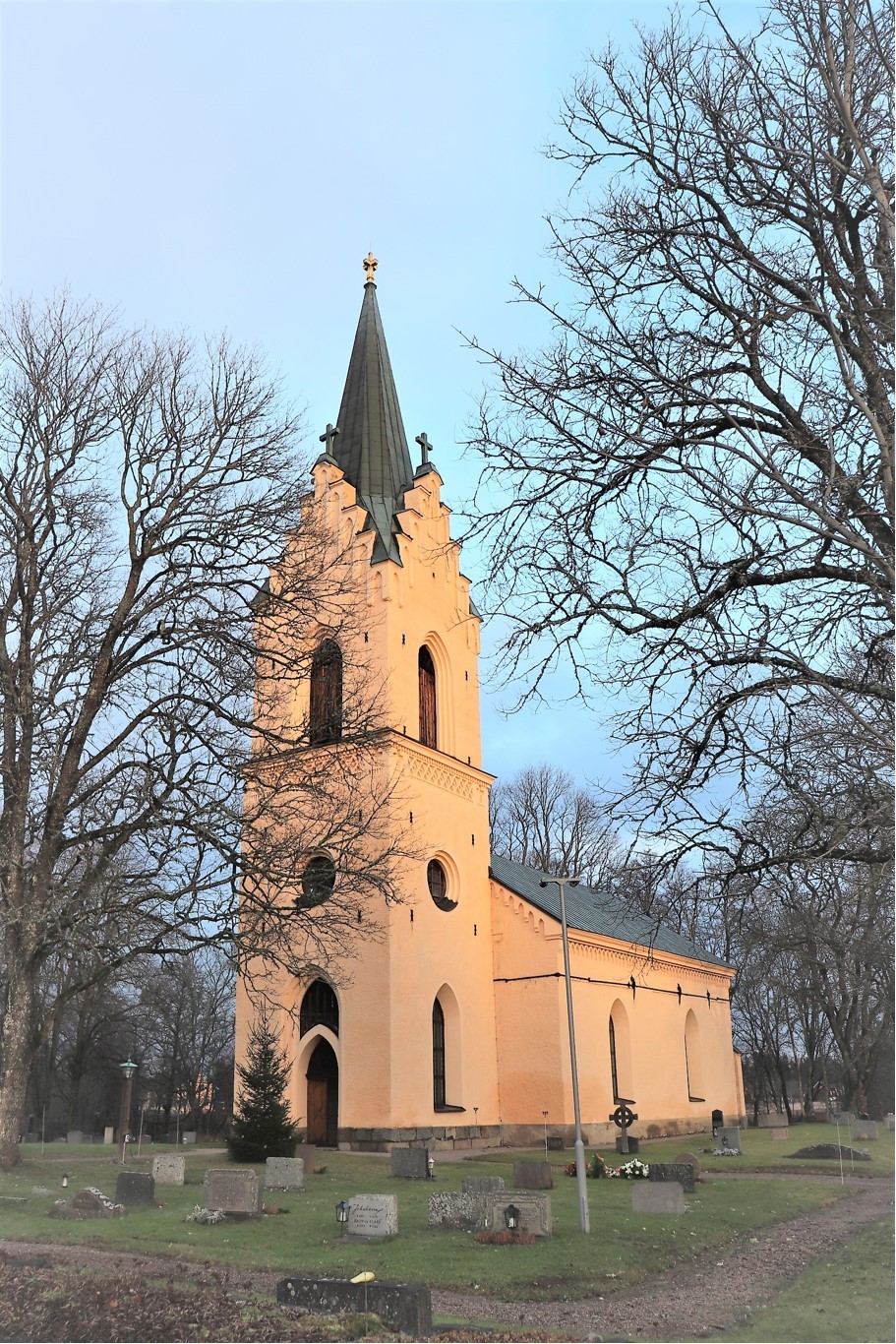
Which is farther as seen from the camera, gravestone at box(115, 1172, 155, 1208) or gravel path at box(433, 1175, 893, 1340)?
gravestone at box(115, 1172, 155, 1208)

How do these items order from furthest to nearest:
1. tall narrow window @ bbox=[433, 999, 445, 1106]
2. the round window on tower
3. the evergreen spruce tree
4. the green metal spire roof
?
the green metal spire roof, the round window on tower, tall narrow window @ bbox=[433, 999, 445, 1106], the evergreen spruce tree

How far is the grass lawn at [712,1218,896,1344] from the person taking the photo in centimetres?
794

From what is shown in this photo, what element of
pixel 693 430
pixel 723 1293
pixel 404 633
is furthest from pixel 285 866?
pixel 404 633

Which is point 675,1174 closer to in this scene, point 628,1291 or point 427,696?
point 628,1291

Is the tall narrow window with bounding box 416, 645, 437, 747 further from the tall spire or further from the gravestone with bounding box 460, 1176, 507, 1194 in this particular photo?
the gravestone with bounding box 460, 1176, 507, 1194

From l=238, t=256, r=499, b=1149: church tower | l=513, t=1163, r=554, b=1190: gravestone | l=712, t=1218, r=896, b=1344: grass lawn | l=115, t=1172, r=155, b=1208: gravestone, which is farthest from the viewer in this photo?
l=238, t=256, r=499, b=1149: church tower

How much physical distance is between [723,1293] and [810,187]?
9810 mm

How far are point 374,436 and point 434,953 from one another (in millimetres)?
14842

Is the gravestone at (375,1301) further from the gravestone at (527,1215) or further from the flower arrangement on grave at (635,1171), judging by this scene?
the flower arrangement on grave at (635,1171)

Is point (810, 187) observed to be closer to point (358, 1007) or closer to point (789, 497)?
point (789, 497)

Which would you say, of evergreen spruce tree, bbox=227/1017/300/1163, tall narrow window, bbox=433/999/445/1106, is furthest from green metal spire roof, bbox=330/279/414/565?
evergreen spruce tree, bbox=227/1017/300/1163

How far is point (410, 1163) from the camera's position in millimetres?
18375

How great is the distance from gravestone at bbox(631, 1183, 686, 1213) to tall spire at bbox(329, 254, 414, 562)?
56.7ft

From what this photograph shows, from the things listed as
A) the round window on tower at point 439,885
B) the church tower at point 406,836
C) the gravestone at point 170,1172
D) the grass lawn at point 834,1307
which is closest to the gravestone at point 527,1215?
the grass lawn at point 834,1307
